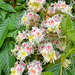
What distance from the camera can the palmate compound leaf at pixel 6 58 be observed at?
1.96ft

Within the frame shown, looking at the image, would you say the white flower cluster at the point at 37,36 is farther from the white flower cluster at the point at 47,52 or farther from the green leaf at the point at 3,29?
the green leaf at the point at 3,29

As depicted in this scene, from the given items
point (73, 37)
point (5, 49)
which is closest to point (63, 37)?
point (73, 37)

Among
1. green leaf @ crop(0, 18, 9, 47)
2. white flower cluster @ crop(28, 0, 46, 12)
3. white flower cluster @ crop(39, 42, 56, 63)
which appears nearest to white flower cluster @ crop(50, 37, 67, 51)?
white flower cluster @ crop(39, 42, 56, 63)

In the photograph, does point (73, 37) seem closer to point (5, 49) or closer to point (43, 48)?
point (43, 48)

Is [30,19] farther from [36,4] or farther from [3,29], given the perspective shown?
[3,29]

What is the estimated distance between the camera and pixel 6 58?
0.62m

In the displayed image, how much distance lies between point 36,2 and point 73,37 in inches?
8.1

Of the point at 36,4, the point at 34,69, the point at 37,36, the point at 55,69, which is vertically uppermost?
the point at 36,4

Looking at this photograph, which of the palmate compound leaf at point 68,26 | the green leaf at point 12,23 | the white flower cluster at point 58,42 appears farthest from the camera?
→ the green leaf at point 12,23

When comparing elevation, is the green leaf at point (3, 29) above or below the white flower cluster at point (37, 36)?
above

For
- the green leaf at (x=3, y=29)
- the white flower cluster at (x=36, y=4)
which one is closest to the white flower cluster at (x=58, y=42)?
the white flower cluster at (x=36, y=4)

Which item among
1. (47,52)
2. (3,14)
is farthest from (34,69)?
(3,14)

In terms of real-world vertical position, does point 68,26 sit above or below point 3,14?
below

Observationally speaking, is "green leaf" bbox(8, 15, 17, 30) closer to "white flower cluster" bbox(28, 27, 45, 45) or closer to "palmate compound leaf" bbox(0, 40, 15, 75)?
"palmate compound leaf" bbox(0, 40, 15, 75)
